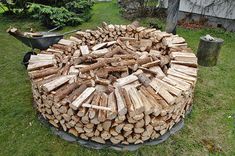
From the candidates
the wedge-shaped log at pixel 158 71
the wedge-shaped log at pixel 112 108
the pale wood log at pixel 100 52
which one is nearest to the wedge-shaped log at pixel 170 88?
the wedge-shaped log at pixel 158 71

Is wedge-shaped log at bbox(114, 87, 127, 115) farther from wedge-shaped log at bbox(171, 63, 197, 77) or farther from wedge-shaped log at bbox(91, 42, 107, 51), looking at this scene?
wedge-shaped log at bbox(91, 42, 107, 51)

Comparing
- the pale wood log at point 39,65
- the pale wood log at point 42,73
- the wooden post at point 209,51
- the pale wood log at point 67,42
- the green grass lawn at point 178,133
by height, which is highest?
the pale wood log at point 67,42

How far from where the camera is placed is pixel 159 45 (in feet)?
20.1

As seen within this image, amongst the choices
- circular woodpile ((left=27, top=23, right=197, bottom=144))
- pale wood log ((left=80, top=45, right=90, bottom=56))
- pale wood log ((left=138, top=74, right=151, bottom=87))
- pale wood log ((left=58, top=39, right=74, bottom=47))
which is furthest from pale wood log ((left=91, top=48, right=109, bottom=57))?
pale wood log ((left=138, top=74, right=151, bottom=87))

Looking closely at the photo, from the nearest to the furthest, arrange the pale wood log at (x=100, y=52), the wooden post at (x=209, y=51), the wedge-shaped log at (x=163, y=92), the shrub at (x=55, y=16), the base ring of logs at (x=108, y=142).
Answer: the wedge-shaped log at (x=163, y=92) → the base ring of logs at (x=108, y=142) → the pale wood log at (x=100, y=52) → the wooden post at (x=209, y=51) → the shrub at (x=55, y=16)

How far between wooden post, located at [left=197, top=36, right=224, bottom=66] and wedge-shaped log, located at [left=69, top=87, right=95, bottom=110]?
11.6ft

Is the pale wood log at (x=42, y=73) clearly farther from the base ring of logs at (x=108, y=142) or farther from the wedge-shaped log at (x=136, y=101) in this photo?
the wedge-shaped log at (x=136, y=101)

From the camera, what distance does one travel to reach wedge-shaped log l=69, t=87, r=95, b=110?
3.77 meters

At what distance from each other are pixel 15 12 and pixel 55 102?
806 centimetres

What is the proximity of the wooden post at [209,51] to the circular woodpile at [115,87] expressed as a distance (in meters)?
0.91

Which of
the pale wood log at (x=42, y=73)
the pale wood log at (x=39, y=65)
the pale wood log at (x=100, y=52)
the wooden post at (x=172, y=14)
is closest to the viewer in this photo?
the pale wood log at (x=42, y=73)

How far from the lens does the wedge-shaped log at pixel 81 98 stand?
3.77m

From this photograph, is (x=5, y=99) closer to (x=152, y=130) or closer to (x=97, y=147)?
(x=97, y=147)

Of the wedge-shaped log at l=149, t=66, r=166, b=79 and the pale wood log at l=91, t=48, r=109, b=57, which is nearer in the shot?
the wedge-shaped log at l=149, t=66, r=166, b=79
